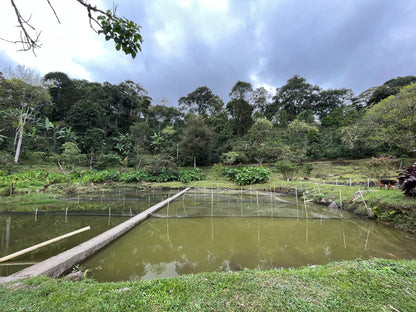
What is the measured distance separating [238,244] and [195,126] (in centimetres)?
1540

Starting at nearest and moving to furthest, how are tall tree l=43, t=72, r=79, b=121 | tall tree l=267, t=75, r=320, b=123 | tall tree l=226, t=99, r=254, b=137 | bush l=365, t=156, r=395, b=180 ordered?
1. bush l=365, t=156, r=395, b=180
2. tall tree l=226, t=99, r=254, b=137
3. tall tree l=43, t=72, r=79, b=121
4. tall tree l=267, t=75, r=320, b=123

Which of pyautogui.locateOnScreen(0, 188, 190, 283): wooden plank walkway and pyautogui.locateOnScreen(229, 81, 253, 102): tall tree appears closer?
pyautogui.locateOnScreen(0, 188, 190, 283): wooden plank walkway

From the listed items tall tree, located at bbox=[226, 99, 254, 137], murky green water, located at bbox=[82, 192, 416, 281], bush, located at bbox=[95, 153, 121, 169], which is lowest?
murky green water, located at bbox=[82, 192, 416, 281]

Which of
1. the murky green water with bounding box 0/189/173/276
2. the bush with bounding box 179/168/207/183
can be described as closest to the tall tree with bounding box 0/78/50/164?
the murky green water with bounding box 0/189/173/276

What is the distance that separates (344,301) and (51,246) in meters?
4.71

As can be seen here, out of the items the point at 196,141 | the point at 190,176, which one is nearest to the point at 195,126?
the point at 196,141

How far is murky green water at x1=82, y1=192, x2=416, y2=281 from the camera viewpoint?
8.76ft

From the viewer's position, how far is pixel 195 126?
1781cm

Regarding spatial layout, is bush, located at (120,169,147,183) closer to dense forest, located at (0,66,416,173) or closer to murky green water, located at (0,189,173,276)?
dense forest, located at (0,66,416,173)

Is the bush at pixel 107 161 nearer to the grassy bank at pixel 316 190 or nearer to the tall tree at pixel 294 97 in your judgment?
the grassy bank at pixel 316 190

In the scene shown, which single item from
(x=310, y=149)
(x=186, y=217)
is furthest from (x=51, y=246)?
(x=310, y=149)

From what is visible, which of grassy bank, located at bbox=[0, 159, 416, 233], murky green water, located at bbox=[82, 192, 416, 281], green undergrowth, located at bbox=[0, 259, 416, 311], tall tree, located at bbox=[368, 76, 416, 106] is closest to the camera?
green undergrowth, located at bbox=[0, 259, 416, 311]

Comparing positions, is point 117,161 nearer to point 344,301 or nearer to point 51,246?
point 51,246

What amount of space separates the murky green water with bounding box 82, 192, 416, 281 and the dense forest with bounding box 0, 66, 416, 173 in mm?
9543
